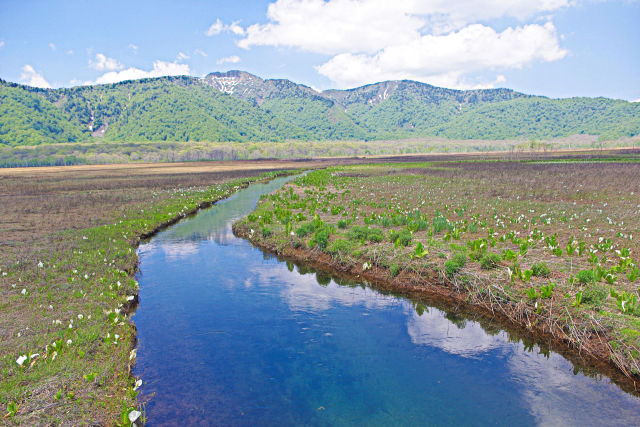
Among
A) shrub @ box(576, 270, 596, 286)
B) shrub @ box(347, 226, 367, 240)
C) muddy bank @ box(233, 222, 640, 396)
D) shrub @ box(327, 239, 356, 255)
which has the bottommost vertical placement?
muddy bank @ box(233, 222, 640, 396)

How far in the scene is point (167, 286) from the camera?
13.9m

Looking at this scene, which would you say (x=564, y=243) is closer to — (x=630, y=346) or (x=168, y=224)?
(x=630, y=346)

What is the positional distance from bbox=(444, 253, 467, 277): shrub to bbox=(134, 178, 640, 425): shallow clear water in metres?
1.41

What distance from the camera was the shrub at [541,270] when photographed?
11258 millimetres

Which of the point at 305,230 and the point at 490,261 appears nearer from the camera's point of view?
the point at 490,261

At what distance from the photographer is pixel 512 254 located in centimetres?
1211

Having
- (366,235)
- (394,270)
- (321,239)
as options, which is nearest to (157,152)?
(321,239)

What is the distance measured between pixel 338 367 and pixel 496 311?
534 cm

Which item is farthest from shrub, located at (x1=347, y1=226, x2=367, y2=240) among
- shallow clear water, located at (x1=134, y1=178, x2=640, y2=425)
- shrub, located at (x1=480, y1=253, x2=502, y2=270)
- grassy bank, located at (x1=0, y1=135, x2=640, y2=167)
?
grassy bank, located at (x1=0, y1=135, x2=640, y2=167)

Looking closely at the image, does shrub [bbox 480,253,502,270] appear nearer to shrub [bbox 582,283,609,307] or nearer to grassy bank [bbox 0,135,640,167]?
shrub [bbox 582,283,609,307]

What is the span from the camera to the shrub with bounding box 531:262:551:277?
11.3 m

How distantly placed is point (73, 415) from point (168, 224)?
63.7 ft

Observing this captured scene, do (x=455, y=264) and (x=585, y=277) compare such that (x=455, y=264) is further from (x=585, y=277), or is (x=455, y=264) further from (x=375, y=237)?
(x=375, y=237)

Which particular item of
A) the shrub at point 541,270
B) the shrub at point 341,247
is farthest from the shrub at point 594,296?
the shrub at point 341,247
